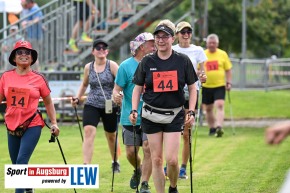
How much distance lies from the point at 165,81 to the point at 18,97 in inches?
69.0

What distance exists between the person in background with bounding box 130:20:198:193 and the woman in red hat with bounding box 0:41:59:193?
1.27 metres

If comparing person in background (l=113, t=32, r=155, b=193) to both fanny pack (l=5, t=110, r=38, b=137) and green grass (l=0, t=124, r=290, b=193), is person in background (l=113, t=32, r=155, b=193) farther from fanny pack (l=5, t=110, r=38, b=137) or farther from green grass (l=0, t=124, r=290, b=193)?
fanny pack (l=5, t=110, r=38, b=137)

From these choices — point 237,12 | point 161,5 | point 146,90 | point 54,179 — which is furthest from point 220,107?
point 237,12

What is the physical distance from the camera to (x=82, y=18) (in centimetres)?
2681

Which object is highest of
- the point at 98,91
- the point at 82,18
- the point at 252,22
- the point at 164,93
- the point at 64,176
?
the point at 252,22

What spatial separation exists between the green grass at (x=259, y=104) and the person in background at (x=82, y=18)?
6.10 m

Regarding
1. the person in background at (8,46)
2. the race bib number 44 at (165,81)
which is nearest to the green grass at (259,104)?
the person in background at (8,46)

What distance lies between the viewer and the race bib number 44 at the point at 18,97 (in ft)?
38.2

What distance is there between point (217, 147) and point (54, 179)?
1025cm

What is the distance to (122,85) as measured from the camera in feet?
43.9

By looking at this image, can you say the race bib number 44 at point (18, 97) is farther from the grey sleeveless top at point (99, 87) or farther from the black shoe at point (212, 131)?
the black shoe at point (212, 131)

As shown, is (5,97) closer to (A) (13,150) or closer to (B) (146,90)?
(A) (13,150)

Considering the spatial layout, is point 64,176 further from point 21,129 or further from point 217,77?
point 217,77

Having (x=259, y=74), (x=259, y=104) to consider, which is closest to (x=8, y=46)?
(x=259, y=104)
